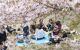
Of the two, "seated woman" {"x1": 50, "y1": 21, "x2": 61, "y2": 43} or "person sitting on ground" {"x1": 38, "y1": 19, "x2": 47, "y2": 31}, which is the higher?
"person sitting on ground" {"x1": 38, "y1": 19, "x2": 47, "y2": 31}

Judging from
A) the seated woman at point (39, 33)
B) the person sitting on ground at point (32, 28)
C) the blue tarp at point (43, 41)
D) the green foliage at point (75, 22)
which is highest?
the green foliage at point (75, 22)

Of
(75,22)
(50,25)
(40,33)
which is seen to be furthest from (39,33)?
(75,22)

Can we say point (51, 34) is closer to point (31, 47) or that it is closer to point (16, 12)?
point (31, 47)

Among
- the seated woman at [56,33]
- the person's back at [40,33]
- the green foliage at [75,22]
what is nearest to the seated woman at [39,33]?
the person's back at [40,33]

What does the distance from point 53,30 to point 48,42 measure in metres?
0.14

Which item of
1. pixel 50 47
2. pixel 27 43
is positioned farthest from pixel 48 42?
pixel 27 43

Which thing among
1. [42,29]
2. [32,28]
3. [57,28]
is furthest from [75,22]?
[32,28]

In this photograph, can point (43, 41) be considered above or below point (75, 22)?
below

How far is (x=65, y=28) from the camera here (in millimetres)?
2434

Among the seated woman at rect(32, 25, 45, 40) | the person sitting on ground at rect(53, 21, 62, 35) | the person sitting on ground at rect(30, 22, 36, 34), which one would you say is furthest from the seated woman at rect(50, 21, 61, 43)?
the person sitting on ground at rect(30, 22, 36, 34)

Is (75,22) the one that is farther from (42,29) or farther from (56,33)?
(42,29)

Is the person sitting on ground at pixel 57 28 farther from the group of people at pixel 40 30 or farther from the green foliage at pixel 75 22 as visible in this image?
the green foliage at pixel 75 22

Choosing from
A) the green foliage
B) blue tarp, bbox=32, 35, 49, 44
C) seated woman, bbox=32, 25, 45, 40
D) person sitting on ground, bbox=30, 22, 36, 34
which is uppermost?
the green foliage

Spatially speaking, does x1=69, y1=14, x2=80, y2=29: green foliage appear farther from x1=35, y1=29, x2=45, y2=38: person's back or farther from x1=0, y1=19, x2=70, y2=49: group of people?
x1=35, y1=29, x2=45, y2=38: person's back
